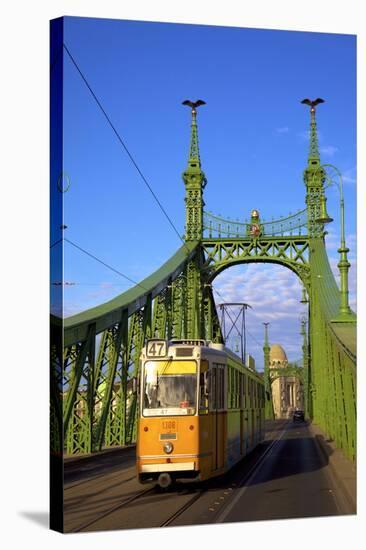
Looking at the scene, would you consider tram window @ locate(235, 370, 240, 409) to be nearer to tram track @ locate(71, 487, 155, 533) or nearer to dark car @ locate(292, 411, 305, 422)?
tram track @ locate(71, 487, 155, 533)

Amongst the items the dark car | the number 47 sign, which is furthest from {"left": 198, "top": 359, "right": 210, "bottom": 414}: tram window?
the dark car

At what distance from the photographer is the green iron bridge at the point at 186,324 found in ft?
59.8

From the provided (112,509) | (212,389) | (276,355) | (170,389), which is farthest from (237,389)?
(276,355)

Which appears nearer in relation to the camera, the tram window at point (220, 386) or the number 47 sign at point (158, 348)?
the number 47 sign at point (158, 348)

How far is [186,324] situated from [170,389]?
19.2m

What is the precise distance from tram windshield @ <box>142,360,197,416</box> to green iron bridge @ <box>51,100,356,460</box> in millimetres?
1554

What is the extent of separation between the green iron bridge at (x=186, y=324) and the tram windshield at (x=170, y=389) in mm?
1554

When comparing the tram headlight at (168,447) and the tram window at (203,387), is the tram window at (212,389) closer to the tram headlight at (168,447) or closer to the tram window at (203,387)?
the tram window at (203,387)

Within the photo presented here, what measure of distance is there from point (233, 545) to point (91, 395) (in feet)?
23.0

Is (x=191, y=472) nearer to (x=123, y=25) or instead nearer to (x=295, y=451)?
(x=123, y=25)

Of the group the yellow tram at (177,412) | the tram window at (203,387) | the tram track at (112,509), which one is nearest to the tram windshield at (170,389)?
the yellow tram at (177,412)

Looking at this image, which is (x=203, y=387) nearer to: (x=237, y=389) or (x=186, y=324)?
(x=237, y=389)

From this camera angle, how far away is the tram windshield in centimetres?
1602

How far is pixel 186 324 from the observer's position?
35.3 metres
